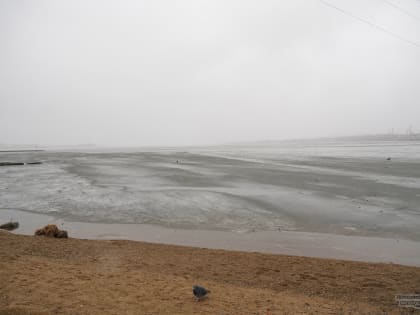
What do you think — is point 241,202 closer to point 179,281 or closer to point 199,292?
point 179,281

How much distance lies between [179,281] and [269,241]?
15.0 feet

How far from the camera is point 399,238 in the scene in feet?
32.8

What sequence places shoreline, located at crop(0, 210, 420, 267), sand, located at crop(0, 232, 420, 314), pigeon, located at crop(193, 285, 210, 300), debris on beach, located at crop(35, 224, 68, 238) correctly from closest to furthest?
sand, located at crop(0, 232, 420, 314)
pigeon, located at crop(193, 285, 210, 300)
shoreline, located at crop(0, 210, 420, 267)
debris on beach, located at crop(35, 224, 68, 238)

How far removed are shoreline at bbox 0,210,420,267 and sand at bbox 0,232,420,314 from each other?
39.5 inches

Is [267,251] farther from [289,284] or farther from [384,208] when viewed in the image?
[384,208]

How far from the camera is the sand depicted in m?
4.73

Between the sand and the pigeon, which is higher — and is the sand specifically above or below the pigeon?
below

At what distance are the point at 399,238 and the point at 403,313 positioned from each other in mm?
6027

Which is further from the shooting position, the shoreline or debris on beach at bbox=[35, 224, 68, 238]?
debris on beach at bbox=[35, 224, 68, 238]

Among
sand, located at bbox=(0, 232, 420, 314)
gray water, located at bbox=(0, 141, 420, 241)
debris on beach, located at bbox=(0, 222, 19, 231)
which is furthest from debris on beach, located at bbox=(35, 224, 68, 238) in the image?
gray water, located at bbox=(0, 141, 420, 241)

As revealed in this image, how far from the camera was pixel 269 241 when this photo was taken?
32.0ft

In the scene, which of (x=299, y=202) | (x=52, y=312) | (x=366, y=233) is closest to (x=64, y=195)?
(x=299, y=202)

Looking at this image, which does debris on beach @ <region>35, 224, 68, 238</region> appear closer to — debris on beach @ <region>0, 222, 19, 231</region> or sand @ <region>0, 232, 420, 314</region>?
sand @ <region>0, 232, 420, 314</region>

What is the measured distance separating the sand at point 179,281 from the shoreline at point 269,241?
1003 millimetres
